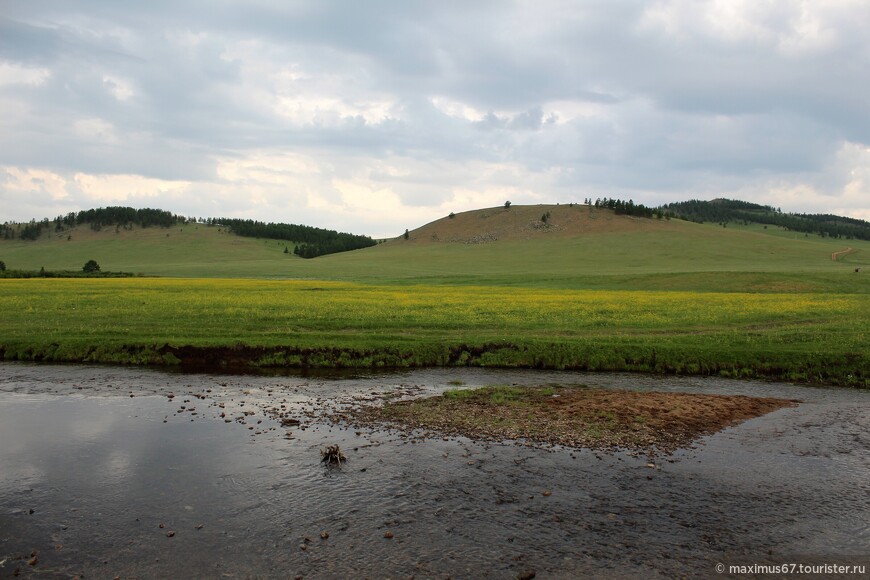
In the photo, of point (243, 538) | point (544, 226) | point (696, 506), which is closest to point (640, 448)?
point (696, 506)

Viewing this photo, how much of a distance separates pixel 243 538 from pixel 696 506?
887 centimetres

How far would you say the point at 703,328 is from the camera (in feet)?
108

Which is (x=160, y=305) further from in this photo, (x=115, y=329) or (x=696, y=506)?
(x=696, y=506)

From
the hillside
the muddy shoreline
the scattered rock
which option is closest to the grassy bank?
the muddy shoreline

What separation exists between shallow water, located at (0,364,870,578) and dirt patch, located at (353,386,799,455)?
0.76 meters

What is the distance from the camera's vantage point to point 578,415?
1725 cm

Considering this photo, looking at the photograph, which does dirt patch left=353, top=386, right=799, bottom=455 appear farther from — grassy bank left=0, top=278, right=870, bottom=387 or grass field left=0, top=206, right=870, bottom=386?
grass field left=0, top=206, right=870, bottom=386

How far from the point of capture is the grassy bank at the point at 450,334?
25.6 meters

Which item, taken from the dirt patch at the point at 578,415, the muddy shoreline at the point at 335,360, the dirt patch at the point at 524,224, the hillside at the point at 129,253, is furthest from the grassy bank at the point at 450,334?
the dirt patch at the point at 524,224

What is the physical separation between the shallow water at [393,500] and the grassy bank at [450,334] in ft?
25.9

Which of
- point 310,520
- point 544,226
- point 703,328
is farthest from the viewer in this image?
point 544,226

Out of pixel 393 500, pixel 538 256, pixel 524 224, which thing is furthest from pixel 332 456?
pixel 524 224

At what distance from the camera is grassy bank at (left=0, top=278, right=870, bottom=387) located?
2564 cm

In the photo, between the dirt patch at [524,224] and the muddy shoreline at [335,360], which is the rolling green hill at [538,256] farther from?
the muddy shoreline at [335,360]
